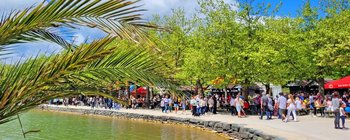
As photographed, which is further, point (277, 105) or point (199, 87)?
point (199, 87)

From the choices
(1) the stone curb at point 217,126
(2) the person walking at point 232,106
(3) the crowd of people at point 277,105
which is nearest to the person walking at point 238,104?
(3) the crowd of people at point 277,105

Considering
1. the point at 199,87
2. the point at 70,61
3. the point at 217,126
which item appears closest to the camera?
the point at 70,61

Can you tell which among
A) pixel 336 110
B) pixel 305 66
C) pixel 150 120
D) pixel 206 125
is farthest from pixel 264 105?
pixel 305 66

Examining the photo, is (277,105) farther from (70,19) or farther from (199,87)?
(70,19)

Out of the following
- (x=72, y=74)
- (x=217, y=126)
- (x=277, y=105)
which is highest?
(x=72, y=74)

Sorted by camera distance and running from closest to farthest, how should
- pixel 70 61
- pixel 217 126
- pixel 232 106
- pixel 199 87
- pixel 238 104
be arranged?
pixel 70 61 < pixel 217 126 < pixel 238 104 < pixel 232 106 < pixel 199 87

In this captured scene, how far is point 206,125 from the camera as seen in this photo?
2395 cm

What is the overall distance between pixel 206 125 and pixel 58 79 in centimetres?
2012

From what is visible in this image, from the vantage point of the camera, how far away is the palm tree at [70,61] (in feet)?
13.6

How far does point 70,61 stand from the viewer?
13.7ft

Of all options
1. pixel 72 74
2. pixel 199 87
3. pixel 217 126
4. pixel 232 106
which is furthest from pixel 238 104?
pixel 72 74

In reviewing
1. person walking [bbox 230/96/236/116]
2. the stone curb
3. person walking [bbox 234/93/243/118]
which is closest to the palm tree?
the stone curb

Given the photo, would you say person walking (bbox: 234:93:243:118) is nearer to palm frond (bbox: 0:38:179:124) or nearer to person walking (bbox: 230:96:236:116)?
person walking (bbox: 230:96:236:116)

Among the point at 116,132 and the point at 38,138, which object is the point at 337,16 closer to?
the point at 116,132
